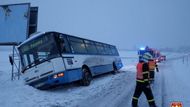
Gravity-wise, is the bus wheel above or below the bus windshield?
below

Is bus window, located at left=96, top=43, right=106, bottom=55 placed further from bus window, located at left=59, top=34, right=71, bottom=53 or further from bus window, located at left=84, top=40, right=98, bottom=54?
bus window, located at left=59, top=34, right=71, bottom=53

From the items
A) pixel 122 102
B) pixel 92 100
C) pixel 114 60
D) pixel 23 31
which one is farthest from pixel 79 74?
pixel 114 60

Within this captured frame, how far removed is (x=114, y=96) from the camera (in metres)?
11.1

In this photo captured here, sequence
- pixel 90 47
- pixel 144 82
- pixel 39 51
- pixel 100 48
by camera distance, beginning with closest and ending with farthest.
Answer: pixel 144 82 → pixel 39 51 → pixel 90 47 → pixel 100 48

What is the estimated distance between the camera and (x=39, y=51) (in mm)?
12172

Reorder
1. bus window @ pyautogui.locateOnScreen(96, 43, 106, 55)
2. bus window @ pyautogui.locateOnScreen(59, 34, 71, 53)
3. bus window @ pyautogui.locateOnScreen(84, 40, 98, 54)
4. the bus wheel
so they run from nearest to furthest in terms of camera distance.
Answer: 1. bus window @ pyautogui.locateOnScreen(59, 34, 71, 53)
2. the bus wheel
3. bus window @ pyautogui.locateOnScreen(84, 40, 98, 54)
4. bus window @ pyautogui.locateOnScreen(96, 43, 106, 55)

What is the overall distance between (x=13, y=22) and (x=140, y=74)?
1287cm

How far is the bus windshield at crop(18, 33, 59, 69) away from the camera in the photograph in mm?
12030

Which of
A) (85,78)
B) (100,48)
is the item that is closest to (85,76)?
(85,78)

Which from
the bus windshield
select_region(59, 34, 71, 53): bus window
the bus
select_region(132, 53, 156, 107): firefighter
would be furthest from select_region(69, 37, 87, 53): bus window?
select_region(132, 53, 156, 107): firefighter

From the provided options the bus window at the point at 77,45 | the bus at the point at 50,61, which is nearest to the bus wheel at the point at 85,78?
the bus at the point at 50,61

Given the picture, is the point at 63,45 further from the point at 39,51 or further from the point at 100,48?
the point at 100,48

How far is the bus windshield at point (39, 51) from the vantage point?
39.5ft

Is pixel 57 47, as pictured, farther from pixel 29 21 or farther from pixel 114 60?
pixel 114 60
